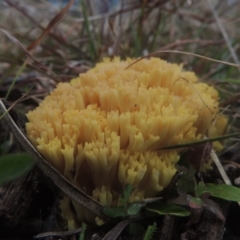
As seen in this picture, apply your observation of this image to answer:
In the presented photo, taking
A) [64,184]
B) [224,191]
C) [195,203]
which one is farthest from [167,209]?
[64,184]

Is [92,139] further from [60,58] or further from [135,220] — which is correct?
[60,58]

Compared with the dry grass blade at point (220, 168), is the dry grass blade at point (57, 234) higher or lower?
lower

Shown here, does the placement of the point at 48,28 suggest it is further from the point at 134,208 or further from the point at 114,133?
the point at 134,208

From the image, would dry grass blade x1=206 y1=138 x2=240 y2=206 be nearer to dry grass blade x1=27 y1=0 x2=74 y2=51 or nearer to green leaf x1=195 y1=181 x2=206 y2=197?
green leaf x1=195 y1=181 x2=206 y2=197

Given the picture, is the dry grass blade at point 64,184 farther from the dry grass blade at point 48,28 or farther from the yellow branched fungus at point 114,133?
the dry grass blade at point 48,28

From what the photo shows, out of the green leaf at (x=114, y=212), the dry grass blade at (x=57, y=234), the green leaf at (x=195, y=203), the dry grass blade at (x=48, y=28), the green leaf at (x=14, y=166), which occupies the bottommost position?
the dry grass blade at (x=57, y=234)

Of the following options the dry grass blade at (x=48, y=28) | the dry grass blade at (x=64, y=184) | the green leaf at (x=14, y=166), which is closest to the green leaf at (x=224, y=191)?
the dry grass blade at (x=64, y=184)
